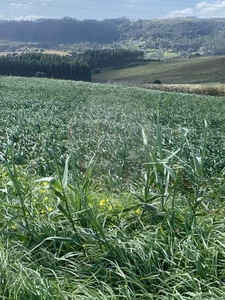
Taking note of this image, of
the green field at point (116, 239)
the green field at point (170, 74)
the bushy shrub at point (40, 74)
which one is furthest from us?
the bushy shrub at point (40, 74)

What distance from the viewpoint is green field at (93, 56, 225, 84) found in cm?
6556

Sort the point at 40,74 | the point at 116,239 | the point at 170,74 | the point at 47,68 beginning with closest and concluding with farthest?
the point at 116,239
the point at 40,74
the point at 47,68
the point at 170,74

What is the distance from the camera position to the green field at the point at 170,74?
65.6m

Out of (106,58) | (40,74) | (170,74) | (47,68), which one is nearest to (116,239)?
(40,74)

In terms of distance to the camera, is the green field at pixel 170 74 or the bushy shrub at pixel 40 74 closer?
the green field at pixel 170 74

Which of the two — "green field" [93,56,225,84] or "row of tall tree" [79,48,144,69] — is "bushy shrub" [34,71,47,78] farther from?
"row of tall tree" [79,48,144,69]

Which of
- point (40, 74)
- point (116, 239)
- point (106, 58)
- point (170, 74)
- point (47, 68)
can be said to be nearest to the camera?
point (116, 239)

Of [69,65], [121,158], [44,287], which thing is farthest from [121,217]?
[69,65]

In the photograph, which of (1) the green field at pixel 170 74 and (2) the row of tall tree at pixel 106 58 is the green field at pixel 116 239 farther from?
(2) the row of tall tree at pixel 106 58

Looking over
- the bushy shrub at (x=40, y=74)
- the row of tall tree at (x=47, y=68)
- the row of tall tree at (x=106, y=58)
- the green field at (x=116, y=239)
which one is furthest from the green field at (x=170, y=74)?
the green field at (x=116, y=239)

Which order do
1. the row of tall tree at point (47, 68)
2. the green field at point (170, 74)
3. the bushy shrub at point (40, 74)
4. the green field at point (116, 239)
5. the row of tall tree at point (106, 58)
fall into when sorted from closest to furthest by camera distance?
the green field at point (116, 239) → the green field at point (170, 74) → the bushy shrub at point (40, 74) → the row of tall tree at point (47, 68) → the row of tall tree at point (106, 58)

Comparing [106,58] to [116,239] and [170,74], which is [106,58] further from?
[116,239]

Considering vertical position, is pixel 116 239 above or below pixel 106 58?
above

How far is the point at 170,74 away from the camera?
245 ft
